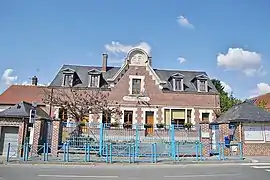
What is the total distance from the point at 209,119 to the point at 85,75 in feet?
50.4

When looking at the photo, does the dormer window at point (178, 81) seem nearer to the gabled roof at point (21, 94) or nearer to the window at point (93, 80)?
the window at point (93, 80)

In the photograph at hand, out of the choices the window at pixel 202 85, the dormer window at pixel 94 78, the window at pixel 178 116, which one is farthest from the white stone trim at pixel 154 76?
the dormer window at pixel 94 78

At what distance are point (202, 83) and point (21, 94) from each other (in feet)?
75.4

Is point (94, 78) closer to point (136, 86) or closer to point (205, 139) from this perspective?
point (136, 86)

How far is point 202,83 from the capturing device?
34.2 metres

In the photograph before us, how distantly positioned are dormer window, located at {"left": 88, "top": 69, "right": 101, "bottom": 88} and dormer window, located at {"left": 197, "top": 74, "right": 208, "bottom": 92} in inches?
466

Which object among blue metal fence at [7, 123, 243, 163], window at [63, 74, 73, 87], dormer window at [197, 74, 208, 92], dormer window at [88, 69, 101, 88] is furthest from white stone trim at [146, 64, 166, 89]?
blue metal fence at [7, 123, 243, 163]

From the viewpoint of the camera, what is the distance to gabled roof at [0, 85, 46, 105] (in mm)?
35031

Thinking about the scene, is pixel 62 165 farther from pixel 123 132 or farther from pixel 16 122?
pixel 123 132

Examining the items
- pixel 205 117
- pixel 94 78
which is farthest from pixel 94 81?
pixel 205 117

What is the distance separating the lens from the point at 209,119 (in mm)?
32625

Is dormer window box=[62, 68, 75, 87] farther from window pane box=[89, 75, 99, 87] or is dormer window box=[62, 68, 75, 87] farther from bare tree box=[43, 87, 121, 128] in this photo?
window pane box=[89, 75, 99, 87]

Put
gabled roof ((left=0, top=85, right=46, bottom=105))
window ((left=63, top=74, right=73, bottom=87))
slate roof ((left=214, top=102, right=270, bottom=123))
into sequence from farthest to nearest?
gabled roof ((left=0, top=85, right=46, bottom=105)) → window ((left=63, top=74, right=73, bottom=87)) → slate roof ((left=214, top=102, right=270, bottom=123))

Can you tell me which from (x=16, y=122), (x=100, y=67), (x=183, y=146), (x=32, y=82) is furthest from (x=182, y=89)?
(x=32, y=82)
